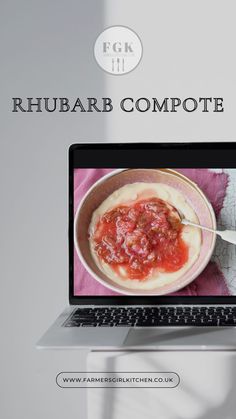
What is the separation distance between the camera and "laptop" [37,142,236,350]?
133 cm

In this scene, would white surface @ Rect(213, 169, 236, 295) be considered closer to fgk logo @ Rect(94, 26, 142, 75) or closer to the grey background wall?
the grey background wall

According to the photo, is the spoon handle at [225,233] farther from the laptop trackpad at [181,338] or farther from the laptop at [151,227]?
the laptop trackpad at [181,338]

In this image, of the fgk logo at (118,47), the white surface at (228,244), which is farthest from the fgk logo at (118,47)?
the white surface at (228,244)

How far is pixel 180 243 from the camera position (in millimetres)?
1333

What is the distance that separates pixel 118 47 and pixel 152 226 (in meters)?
0.38

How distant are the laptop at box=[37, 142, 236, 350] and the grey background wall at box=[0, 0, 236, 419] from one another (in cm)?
9

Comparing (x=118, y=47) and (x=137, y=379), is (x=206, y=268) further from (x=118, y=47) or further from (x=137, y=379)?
(x=118, y=47)

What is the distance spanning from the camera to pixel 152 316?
4.17ft

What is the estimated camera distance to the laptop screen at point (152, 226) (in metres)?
1.33

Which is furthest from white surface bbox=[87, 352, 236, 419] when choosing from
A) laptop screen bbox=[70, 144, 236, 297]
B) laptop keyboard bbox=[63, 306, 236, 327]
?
laptop screen bbox=[70, 144, 236, 297]

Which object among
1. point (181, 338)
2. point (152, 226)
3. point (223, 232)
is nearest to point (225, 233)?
point (223, 232)

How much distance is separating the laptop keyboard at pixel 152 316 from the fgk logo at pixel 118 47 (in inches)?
19.0

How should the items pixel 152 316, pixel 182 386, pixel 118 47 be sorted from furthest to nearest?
pixel 118 47 < pixel 152 316 < pixel 182 386

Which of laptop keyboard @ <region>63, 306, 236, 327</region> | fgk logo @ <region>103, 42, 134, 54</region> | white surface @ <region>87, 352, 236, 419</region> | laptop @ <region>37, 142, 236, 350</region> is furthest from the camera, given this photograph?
fgk logo @ <region>103, 42, 134, 54</region>
